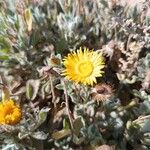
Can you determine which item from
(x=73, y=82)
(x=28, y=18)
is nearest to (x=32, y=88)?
(x=73, y=82)

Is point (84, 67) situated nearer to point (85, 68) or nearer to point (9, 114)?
point (85, 68)

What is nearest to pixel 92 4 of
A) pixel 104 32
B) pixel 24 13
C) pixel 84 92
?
pixel 104 32

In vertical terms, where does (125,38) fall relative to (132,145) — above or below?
above

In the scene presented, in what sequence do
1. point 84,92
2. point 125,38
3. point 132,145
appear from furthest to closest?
point 125,38
point 132,145
point 84,92

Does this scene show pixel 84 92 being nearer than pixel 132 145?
Yes

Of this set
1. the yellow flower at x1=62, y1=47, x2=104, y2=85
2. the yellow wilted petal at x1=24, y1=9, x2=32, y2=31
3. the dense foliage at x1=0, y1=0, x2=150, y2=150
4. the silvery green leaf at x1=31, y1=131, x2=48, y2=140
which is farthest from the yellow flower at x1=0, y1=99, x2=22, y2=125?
the yellow wilted petal at x1=24, y1=9, x2=32, y2=31

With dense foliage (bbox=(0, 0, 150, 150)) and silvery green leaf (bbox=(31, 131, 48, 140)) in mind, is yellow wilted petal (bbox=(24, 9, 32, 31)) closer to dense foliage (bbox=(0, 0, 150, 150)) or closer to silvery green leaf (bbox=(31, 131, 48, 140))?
dense foliage (bbox=(0, 0, 150, 150))

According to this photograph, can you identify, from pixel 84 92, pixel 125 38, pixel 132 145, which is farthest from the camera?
pixel 125 38

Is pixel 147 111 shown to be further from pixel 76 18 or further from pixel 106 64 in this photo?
pixel 76 18
